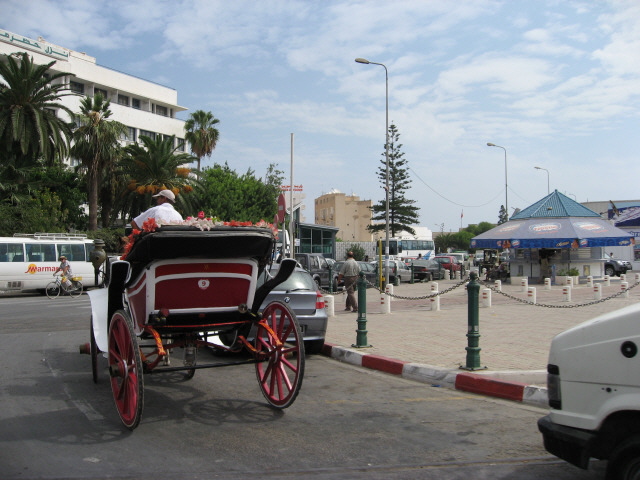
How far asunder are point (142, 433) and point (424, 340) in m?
6.27

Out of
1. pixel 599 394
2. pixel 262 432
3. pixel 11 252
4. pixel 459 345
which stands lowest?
pixel 262 432

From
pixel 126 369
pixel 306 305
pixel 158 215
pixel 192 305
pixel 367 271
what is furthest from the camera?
pixel 367 271

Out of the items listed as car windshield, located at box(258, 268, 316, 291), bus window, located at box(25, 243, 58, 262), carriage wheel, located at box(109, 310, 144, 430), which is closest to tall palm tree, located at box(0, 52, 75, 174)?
bus window, located at box(25, 243, 58, 262)

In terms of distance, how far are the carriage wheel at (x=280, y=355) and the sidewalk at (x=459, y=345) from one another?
7.87 feet

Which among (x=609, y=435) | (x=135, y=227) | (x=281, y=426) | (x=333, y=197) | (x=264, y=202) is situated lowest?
(x=281, y=426)

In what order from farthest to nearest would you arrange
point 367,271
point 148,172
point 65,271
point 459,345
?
1. point 148,172
2. point 367,271
3. point 65,271
4. point 459,345

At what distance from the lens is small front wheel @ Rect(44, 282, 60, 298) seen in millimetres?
24312

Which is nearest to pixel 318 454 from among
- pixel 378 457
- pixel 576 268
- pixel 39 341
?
pixel 378 457

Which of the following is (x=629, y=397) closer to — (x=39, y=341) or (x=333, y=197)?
(x=39, y=341)

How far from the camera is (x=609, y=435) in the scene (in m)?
3.38

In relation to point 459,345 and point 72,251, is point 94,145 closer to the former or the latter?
point 72,251

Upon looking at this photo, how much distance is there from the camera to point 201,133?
51.7 metres

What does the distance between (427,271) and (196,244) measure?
31879 mm

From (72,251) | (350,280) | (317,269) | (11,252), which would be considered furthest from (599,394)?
(72,251)
